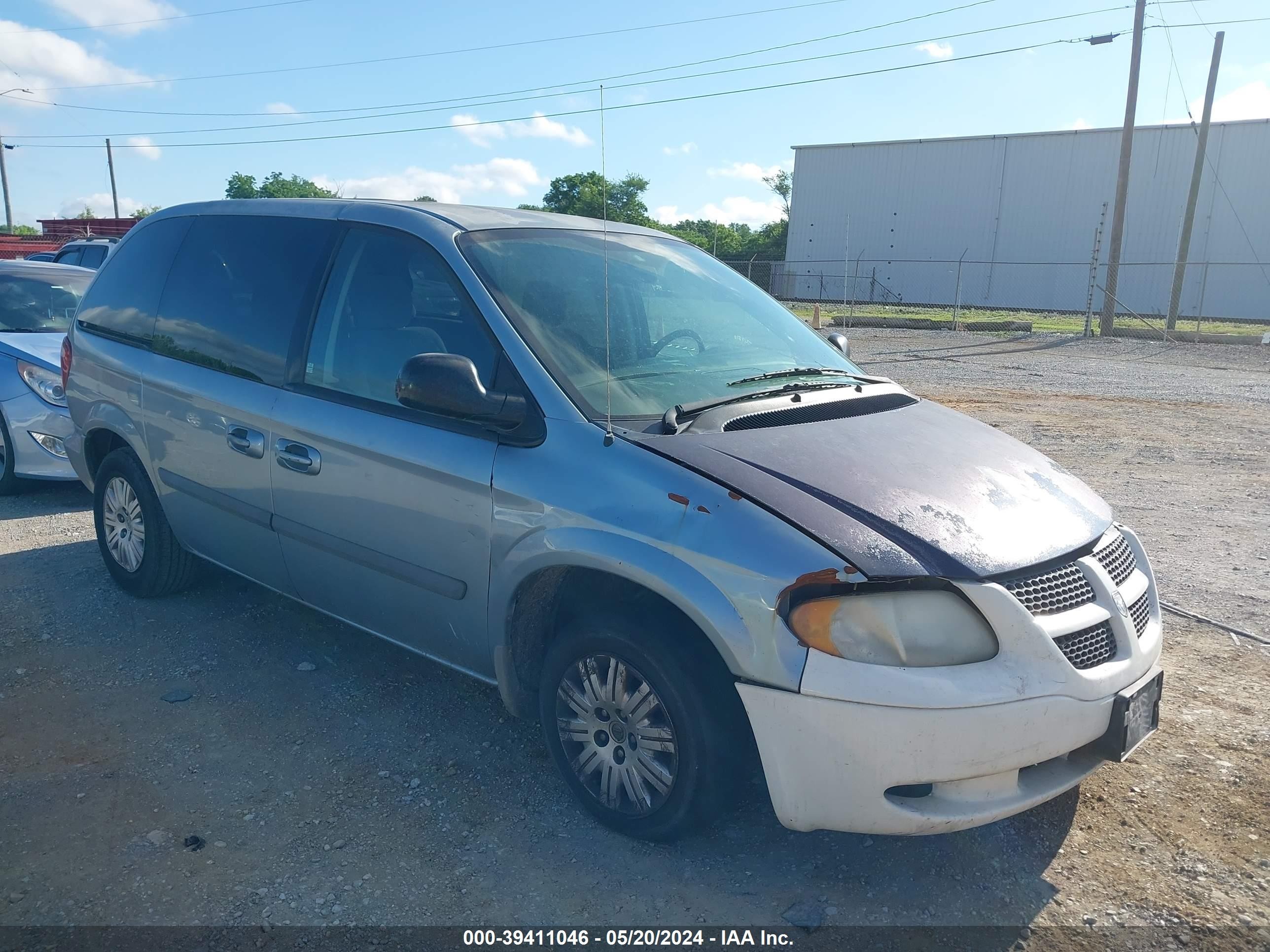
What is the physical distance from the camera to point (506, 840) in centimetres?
302

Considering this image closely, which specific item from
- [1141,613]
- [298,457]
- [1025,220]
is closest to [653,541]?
[1141,613]

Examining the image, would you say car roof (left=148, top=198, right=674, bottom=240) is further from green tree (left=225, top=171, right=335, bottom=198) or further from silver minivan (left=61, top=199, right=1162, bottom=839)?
green tree (left=225, top=171, right=335, bottom=198)

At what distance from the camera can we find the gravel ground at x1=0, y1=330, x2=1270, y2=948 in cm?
270

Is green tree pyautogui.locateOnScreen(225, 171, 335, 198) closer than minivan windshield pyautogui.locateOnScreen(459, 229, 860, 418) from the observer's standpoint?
No

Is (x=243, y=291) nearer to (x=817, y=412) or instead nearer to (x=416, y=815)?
(x=416, y=815)

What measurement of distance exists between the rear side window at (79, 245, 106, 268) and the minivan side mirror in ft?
48.5

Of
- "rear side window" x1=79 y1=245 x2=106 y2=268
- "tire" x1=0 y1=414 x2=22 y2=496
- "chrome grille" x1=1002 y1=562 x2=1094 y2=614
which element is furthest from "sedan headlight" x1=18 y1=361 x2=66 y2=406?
"rear side window" x1=79 y1=245 x2=106 y2=268

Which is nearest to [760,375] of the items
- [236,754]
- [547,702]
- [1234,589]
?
[547,702]

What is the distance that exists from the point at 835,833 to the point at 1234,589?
3.35m

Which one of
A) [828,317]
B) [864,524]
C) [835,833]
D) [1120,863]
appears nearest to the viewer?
[864,524]

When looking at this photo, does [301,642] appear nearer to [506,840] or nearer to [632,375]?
[506,840]

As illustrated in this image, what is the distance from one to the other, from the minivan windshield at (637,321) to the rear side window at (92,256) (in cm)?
1420

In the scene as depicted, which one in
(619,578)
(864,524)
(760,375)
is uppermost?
(760,375)

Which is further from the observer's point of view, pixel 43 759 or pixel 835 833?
pixel 43 759
